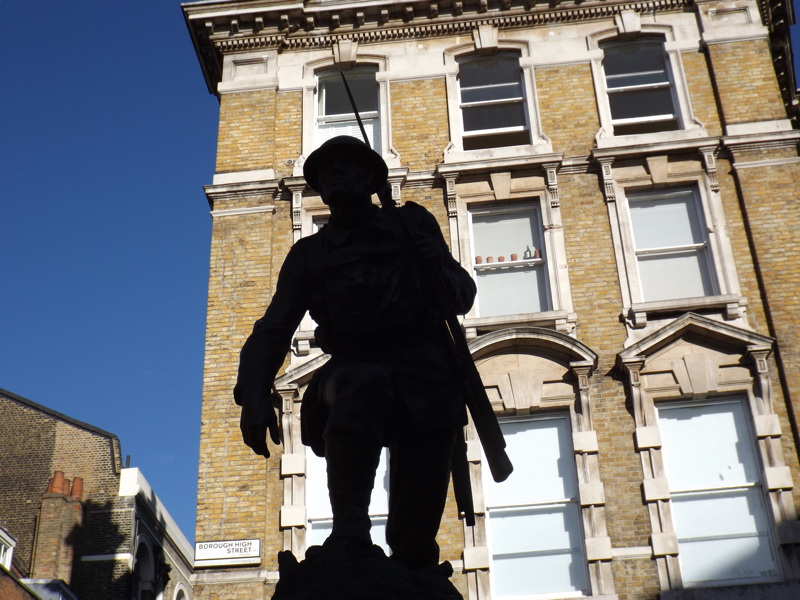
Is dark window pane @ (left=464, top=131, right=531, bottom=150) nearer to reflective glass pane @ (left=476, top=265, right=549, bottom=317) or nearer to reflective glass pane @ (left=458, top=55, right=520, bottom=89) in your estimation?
reflective glass pane @ (left=458, top=55, right=520, bottom=89)

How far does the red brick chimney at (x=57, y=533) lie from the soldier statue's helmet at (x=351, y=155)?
23.0 meters

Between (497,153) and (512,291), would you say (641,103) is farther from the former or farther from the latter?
(512,291)

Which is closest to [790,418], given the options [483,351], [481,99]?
[483,351]

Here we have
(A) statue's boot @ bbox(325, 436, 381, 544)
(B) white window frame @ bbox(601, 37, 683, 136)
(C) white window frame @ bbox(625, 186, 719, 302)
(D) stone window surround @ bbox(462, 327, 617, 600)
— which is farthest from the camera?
(B) white window frame @ bbox(601, 37, 683, 136)

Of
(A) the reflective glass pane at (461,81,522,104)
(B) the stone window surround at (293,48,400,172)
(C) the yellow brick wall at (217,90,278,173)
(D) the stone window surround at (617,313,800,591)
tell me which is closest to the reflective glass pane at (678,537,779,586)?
(D) the stone window surround at (617,313,800,591)

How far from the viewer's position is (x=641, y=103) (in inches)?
690

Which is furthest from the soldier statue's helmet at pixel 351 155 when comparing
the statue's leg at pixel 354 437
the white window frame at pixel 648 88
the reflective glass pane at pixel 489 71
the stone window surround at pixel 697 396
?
the reflective glass pane at pixel 489 71

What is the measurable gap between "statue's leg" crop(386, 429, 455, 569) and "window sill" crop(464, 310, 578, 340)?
32.8 feet

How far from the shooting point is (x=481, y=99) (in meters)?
17.8

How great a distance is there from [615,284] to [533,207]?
1.97 m

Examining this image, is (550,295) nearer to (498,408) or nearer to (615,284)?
(615,284)

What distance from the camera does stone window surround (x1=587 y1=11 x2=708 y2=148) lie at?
16469 mm

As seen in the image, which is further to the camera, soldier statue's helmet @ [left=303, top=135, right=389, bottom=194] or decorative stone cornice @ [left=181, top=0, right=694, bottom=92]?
decorative stone cornice @ [left=181, top=0, right=694, bottom=92]

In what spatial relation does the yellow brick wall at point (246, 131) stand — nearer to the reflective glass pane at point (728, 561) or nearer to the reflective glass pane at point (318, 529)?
the reflective glass pane at point (318, 529)
